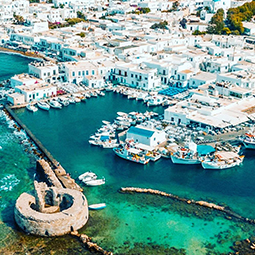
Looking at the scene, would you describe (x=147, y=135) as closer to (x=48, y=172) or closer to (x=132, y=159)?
(x=132, y=159)

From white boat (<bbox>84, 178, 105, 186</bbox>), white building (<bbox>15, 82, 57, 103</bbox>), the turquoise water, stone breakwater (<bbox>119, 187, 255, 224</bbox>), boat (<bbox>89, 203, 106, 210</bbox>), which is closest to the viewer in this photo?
stone breakwater (<bbox>119, 187, 255, 224</bbox>)

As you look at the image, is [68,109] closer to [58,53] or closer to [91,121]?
[91,121]

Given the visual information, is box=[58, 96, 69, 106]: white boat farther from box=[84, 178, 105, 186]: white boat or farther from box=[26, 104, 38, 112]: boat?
box=[84, 178, 105, 186]: white boat

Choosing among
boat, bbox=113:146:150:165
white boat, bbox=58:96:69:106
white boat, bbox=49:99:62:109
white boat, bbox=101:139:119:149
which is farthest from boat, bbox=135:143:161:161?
white boat, bbox=58:96:69:106

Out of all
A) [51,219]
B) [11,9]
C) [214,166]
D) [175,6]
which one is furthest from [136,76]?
[175,6]

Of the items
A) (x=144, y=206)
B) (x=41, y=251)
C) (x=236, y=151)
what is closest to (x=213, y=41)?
(x=236, y=151)

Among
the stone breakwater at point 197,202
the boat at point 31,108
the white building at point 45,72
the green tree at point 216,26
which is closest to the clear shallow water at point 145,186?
the stone breakwater at point 197,202
